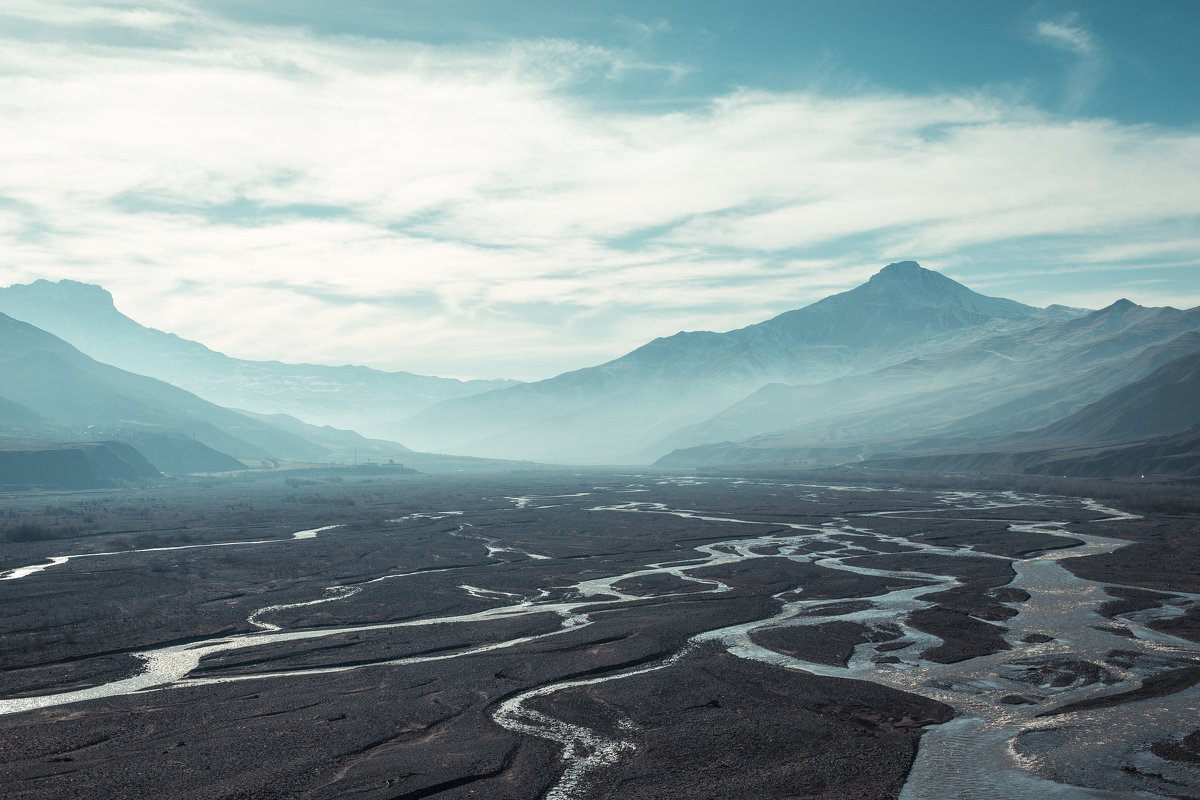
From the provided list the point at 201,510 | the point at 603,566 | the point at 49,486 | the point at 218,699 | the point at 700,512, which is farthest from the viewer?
the point at 49,486

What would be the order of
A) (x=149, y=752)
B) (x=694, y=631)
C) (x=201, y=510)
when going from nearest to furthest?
(x=149, y=752) < (x=694, y=631) < (x=201, y=510)

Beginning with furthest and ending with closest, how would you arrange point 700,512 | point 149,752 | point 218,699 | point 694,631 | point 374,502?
point 374,502 → point 700,512 → point 694,631 → point 218,699 → point 149,752

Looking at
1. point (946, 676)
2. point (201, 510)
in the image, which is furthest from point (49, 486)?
point (946, 676)

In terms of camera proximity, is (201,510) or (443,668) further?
(201,510)

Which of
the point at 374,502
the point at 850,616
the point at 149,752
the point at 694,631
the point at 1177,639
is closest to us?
the point at 149,752

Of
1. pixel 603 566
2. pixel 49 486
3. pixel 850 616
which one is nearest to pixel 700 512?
pixel 603 566

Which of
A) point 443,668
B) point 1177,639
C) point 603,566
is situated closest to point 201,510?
point 603,566

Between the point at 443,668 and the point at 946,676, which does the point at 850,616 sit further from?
the point at 443,668

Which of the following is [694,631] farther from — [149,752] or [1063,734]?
[149,752]

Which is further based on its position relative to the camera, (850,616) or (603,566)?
(603,566)
